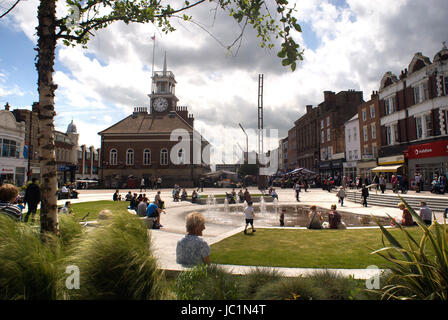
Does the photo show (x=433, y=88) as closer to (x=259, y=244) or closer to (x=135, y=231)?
(x=259, y=244)

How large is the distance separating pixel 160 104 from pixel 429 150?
51.7 m

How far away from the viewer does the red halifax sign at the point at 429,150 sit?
24203 mm

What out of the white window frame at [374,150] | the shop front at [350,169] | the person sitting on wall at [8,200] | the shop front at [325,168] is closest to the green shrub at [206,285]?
the person sitting on wall at [8,200]

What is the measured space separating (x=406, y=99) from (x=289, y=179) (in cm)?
2122

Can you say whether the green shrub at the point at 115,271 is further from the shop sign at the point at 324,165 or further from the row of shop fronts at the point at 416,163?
the shop sign at the point at 324,165


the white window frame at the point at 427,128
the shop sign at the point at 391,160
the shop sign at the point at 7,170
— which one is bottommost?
Result: the shop sign at the point at 7,170

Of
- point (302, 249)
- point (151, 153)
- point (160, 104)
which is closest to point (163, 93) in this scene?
point (160, 104)

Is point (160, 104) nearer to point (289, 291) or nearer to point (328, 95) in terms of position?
point (328, 95)

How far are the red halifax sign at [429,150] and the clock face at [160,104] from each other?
4877 cm

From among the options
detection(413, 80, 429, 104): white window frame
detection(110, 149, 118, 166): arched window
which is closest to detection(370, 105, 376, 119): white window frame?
detection(413, 80, 429, 104): white window frame

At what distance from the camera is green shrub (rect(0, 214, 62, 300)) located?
2645 mm

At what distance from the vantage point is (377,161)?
3559cm

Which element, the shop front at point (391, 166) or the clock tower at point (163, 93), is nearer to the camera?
the shop front at point (391, 166)
